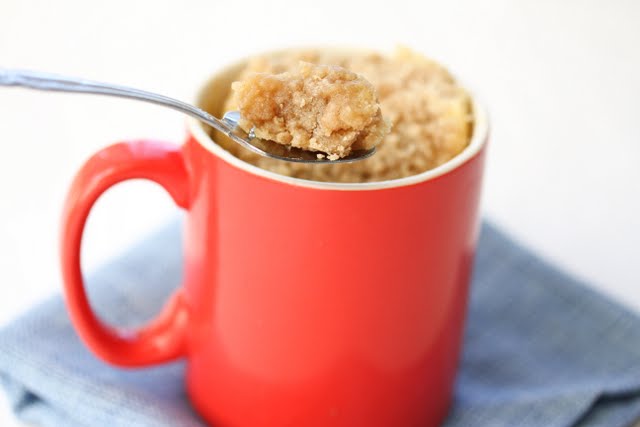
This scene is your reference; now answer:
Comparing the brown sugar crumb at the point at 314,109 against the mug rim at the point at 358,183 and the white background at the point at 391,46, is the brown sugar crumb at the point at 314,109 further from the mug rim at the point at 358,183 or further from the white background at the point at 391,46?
the white background at the point at 391,46

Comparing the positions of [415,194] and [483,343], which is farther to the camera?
[483,343]

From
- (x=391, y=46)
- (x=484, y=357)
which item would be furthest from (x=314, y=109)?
(x=391, y=46)

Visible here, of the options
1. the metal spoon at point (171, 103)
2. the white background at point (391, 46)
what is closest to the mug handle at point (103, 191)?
the metal spoon at point (171, 103)

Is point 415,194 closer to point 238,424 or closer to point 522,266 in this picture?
point 238,424

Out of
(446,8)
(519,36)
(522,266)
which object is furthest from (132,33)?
(522,266)

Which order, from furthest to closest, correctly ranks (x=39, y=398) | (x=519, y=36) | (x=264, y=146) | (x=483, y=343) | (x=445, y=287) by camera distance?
(x=519, y=36), (x=483, y=343), (x=39, y=398), (x=445, y=287), (x=264, y=146)

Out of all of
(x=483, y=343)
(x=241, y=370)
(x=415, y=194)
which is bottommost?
(x=483, y=343)

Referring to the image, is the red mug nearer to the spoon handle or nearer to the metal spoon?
the metal spoon
